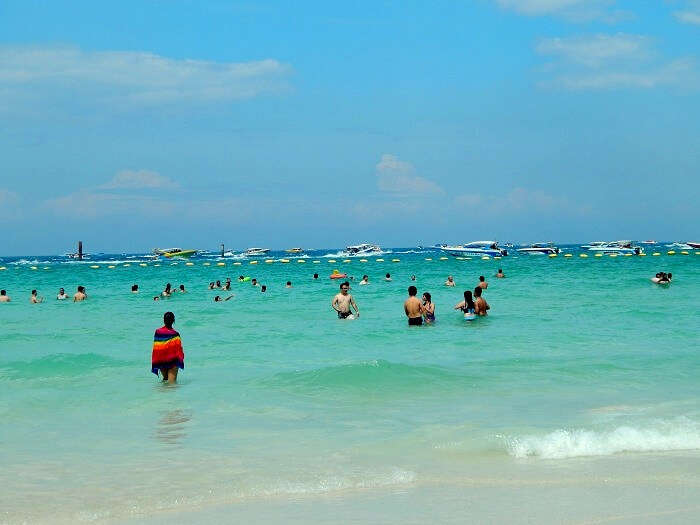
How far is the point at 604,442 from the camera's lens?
7.99 meters

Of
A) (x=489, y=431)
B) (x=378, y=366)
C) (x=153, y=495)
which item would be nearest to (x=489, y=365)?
(x=378, y=366)

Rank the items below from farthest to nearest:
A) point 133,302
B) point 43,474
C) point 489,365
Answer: point 133,302 < point 489,365 < point 43,474

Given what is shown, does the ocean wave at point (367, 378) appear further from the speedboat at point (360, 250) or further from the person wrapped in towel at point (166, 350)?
the speedboat at point (360, 250)

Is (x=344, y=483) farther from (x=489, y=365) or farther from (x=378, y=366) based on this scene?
(x=489, y=365)

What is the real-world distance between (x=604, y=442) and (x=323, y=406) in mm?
3941

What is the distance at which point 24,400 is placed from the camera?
1131 cm

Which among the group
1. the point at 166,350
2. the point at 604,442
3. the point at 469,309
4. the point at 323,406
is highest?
the point at 166,350

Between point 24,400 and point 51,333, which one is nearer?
point 24,400

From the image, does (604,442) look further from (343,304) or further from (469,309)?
(343,304)

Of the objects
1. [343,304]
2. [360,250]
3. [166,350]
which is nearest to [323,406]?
[166,350]

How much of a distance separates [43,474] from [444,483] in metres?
3.73

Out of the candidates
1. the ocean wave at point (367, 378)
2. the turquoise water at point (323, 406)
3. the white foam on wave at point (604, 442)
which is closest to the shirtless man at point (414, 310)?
the turquoise water at point (323, 406)

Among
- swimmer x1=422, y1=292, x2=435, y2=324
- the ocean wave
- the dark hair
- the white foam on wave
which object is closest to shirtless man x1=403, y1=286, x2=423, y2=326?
swimmer x1=422, y1=292, x2=435, y2=324

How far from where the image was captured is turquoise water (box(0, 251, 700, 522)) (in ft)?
23.5
